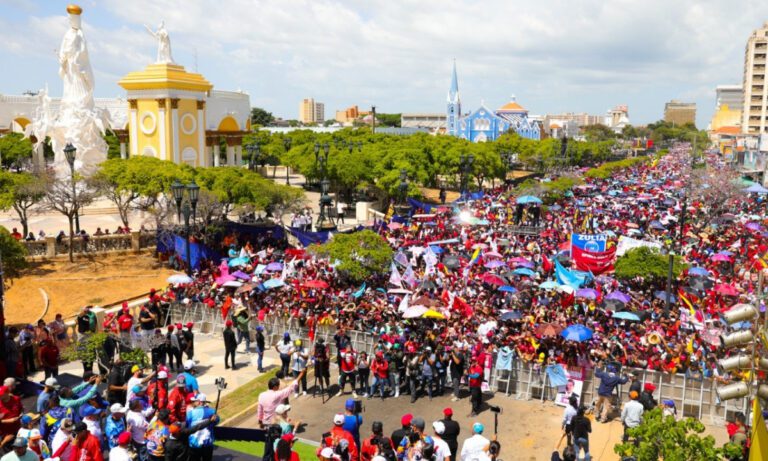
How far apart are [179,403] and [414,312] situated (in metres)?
8.05

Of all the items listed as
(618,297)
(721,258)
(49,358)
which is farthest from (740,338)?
(721,258)

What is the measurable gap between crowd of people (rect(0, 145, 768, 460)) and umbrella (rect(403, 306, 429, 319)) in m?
0.04

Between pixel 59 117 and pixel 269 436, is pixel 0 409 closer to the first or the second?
pixel 269 436

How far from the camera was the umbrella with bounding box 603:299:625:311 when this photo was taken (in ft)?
59.0

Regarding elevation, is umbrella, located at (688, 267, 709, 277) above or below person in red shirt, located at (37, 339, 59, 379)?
above

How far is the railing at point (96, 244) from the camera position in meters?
27.8

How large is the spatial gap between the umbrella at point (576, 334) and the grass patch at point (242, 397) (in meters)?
7.06

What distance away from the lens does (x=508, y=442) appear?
500 inches

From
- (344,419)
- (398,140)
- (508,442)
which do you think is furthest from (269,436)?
(398,140)

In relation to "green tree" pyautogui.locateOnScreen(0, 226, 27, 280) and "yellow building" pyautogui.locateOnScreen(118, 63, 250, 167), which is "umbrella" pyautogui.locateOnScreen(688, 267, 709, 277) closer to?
"green tree" pyautogui.locateOnScreen(0, 226, 27, 280)

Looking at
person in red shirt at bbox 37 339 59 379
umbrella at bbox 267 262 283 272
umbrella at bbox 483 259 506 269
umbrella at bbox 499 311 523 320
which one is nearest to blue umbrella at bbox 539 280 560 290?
umbrella at bbox 483 259 506 269

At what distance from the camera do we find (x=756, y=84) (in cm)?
12850

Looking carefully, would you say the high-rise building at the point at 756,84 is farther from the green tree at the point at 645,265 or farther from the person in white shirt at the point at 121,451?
the person in white shirt at the point at 121,451

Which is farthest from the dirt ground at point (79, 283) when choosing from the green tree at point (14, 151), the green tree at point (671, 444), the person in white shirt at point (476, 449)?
the green tree at point (14, 151)
